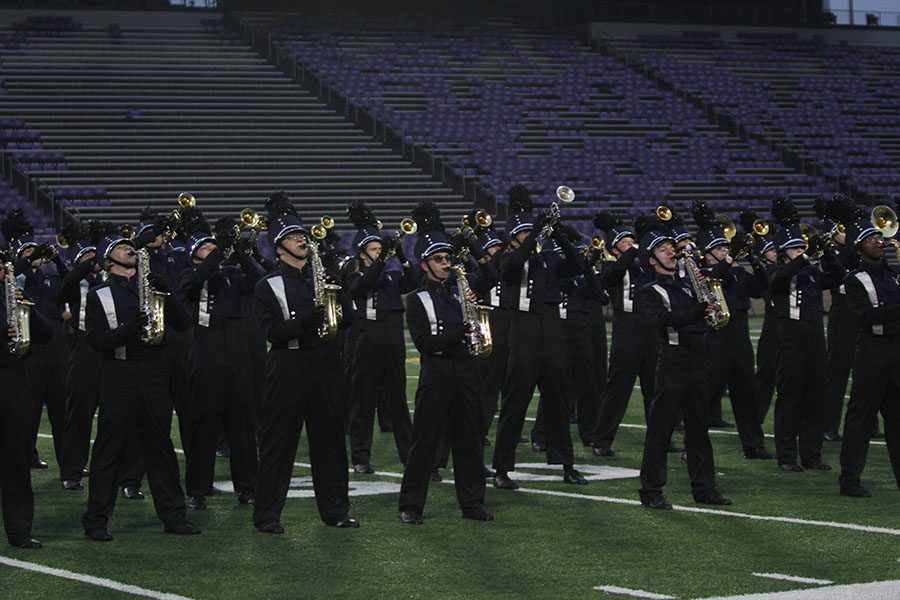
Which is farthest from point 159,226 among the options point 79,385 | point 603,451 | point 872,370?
point 872,370

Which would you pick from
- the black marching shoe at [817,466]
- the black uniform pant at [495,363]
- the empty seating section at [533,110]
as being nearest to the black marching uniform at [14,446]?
the black uniform pant at [495,363]

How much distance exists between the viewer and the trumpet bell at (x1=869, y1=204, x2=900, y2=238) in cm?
1138

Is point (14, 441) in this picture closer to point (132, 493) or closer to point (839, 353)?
point (132, 493)

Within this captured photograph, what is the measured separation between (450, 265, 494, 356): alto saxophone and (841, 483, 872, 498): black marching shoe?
8.91ft

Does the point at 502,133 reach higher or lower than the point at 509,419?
higher

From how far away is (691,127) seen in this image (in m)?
38.1

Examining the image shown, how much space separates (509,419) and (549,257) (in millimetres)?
1310

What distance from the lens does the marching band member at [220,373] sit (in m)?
10.3

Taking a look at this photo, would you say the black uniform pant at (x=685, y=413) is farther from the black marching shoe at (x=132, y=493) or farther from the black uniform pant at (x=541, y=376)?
the black marching shoe at (x=132, y=493)

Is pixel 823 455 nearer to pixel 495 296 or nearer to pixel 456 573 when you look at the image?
pixel 495 296

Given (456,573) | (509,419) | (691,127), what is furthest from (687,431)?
(691,127)

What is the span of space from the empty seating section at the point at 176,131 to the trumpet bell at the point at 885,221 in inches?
764

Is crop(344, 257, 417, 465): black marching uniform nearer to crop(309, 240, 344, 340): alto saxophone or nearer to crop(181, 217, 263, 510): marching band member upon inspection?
crop(181, 217, 263, 510): marching band member

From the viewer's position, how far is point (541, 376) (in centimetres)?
1124
